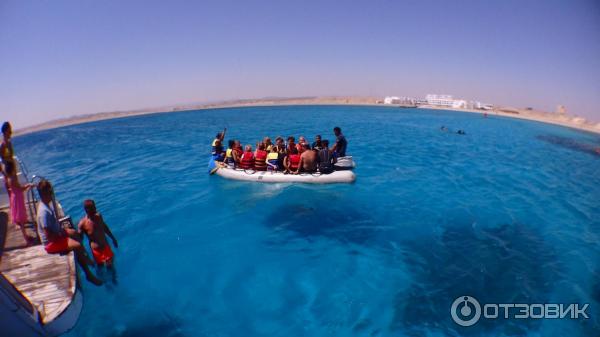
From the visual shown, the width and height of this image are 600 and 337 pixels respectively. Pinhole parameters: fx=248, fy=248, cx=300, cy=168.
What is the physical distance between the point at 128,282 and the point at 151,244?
5.44 ft

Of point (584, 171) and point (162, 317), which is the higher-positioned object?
point (584, 171)

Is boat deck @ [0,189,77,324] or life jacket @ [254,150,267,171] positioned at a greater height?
life jacket @ [254,150,267,171]

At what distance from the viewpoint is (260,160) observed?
11.7 meters

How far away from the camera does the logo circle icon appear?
5.28 m

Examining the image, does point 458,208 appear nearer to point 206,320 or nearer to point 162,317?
point 206,320

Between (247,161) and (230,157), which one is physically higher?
(230,157)

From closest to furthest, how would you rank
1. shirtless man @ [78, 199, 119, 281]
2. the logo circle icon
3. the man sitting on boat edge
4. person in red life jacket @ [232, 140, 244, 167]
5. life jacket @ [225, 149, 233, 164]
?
the man sitting on boat edge, shirtless man @ [78, 199, 119, 281], the logo circle icon, person in red life jacket @ [232, 140, 244, 167], life jacket @ [225, 149, 233, 164]

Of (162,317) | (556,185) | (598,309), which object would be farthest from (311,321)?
(556,185)

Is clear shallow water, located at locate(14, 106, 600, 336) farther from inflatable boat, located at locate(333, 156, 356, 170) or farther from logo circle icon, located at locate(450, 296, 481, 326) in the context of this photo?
inflatable boat, located at locate(333, 156, 356, 170)

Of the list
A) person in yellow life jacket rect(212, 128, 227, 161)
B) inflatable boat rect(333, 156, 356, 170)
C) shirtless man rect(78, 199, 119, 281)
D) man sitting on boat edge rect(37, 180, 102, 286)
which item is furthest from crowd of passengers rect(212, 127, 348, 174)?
man sitting on boat edge rect(37, 180, 102, 286)

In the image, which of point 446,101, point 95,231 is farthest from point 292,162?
point 446,101

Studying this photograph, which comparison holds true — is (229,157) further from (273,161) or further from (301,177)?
(301,177)

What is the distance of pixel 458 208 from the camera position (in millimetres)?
9977

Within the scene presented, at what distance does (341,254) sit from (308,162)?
4.84m
